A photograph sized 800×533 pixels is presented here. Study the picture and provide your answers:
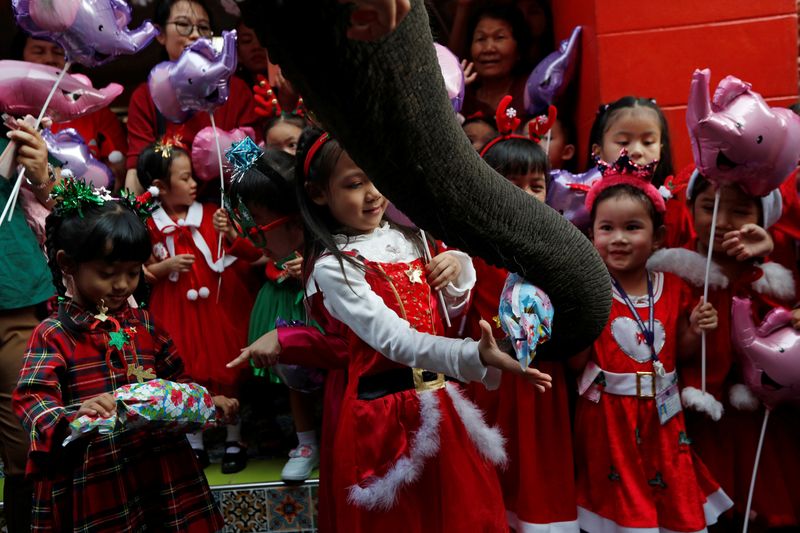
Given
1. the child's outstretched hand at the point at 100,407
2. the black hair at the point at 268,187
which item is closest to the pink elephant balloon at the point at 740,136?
the black hair at the point at 268,187

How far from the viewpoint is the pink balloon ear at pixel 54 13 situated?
2.66 metres

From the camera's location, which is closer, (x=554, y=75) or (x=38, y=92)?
(x=38, y=92)

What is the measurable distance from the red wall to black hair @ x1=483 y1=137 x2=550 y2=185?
2.78 ft

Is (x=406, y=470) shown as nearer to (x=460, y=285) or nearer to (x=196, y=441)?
(x=460, y=285)

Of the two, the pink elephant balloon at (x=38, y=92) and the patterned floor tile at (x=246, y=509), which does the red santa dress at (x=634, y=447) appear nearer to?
the patterned floor tile at (x=246, y=509)

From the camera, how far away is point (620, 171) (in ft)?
8.68

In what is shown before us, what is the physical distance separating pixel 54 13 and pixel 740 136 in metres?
2.31

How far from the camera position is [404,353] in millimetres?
1835

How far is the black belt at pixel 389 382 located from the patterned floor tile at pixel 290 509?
40.2 inches

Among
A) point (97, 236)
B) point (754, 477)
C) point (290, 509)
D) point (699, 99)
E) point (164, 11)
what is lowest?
point (290, 509)

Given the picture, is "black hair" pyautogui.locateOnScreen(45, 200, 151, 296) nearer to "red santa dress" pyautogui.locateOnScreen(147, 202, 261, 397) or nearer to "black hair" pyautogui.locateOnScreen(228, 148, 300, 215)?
"black hair" pyautogui.locateOnScreen(228, 148, 300, 215)

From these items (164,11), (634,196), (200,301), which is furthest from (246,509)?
(164,11)

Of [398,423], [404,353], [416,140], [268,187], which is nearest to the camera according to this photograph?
[416,140]

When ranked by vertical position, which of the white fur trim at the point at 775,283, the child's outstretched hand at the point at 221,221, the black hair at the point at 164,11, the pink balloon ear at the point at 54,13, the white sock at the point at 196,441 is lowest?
the white sock at the point at 196,441
